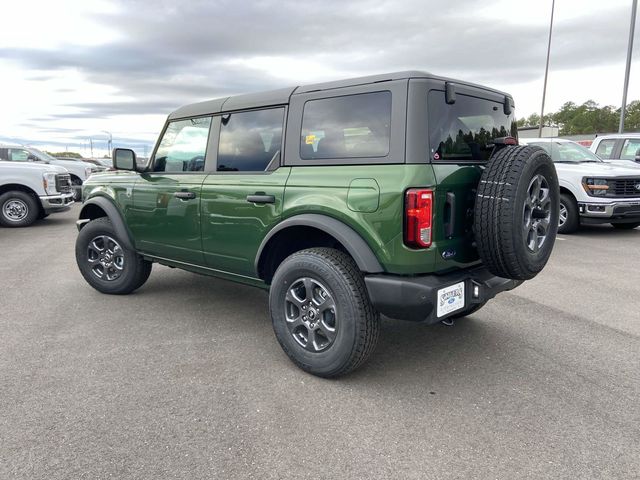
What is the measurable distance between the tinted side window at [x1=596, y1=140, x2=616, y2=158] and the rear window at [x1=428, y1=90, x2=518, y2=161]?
9.05 m

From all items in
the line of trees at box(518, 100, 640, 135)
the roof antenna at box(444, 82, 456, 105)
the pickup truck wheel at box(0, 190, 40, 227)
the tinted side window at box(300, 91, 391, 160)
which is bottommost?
the pickup truck wheel at box(0, 190, 40, 227)

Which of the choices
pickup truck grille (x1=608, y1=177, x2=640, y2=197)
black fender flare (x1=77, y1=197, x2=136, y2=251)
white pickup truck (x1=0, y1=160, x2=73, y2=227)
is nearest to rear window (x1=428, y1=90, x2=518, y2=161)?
black fender flare (x1=77, y1=197, x2=136, y2=251)

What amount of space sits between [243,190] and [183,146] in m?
1.03

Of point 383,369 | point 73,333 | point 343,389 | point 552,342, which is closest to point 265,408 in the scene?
point 343,389

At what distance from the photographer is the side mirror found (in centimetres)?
443

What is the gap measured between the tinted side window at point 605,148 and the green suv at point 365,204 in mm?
8969

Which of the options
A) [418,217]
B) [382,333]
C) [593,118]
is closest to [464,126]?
[418,217]

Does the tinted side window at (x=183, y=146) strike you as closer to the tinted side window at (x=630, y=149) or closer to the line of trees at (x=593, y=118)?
the tinted side window at (x=630, y=149)

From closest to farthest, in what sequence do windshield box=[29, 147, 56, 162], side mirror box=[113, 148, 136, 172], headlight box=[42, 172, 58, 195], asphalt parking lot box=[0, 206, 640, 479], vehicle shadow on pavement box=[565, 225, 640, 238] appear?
asphalt parking lot box=[0, 206, 640, 479] < side mirror box=[113, 148, 136, 172] < vehicle shadow on pavement box=[565, 225, 640, 238] < headlight box=[42, 172, 58, 195] < windshield box=[29, 147, 56, 162]

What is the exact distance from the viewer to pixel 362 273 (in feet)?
10.0

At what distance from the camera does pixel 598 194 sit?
8516mm

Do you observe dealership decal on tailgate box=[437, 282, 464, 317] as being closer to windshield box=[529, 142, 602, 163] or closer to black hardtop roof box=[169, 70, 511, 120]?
black hardtop roof box=[169, 70, 511, 120]

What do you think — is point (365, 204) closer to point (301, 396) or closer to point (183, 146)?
point (301, 396)

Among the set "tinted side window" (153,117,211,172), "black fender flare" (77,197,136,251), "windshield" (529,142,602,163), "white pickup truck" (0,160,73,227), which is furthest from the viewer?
"white pickup truck" (0,160,73,227)
